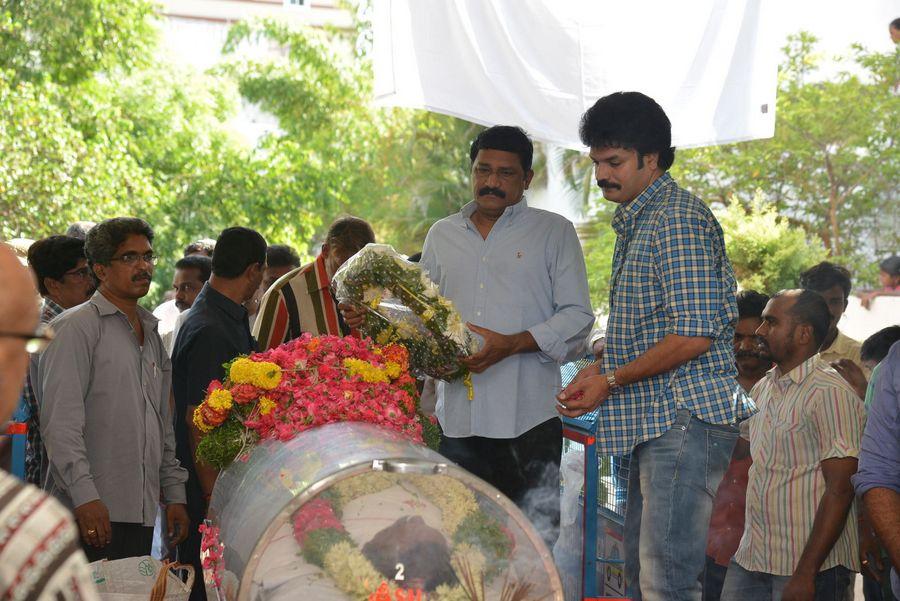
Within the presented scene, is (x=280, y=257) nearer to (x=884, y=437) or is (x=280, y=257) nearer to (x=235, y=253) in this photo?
(x=235, y=253)

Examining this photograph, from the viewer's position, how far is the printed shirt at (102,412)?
4.29m

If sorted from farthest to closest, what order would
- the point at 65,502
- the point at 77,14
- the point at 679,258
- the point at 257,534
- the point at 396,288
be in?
1. the point at 77,14
2. the point at 65,502
3. the point at 396,288
4. the point at 679,258
5. the point at 257,534

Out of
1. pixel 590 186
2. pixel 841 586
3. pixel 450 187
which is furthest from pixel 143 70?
pixel 841 586

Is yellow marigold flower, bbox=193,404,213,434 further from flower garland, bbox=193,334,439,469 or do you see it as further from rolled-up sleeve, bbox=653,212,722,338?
rolled-up sleeve, bbox=653,212,722,338

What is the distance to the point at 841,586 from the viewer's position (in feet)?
14.9

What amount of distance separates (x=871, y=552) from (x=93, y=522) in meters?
3.02

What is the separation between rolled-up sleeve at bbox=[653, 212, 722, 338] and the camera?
367cm

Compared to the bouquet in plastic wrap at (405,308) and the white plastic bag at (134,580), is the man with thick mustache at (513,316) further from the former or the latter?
the white plastic bag at (134,580)

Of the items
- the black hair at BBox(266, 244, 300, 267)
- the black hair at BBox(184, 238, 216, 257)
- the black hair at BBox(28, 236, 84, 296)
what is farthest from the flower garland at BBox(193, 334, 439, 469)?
the black hair at BBox(184, 238, 216, 257)

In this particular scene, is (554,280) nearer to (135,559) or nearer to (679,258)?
(679,258)

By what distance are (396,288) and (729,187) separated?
22162 millimetres

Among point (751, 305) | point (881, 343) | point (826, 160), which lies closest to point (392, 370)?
point (751, 305)

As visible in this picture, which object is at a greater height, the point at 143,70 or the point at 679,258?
the point at 143,70

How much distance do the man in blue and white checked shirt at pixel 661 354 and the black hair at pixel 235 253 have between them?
2053 mm
